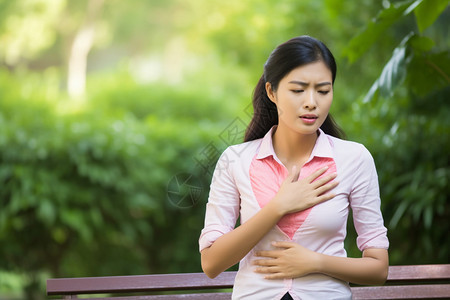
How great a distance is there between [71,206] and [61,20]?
12495 millimetres

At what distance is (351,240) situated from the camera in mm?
3936

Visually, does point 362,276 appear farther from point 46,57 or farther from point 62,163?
point 46,57

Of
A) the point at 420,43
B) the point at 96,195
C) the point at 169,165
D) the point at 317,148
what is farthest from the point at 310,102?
the point at 169,165

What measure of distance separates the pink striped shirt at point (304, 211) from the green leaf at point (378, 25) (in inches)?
36.3

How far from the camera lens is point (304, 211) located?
1.47 meters

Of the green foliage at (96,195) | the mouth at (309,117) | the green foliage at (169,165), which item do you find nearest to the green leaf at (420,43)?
the green foliage at (169,165)

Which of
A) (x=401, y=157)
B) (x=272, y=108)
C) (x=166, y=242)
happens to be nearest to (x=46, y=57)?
(x=166, y=242)

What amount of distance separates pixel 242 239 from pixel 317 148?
303 mm

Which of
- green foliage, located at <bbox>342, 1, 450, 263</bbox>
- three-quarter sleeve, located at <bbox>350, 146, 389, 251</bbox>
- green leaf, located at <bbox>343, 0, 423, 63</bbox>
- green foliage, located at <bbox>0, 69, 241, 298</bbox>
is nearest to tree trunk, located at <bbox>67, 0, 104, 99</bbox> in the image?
green foliage, located at <bbox>0, 69, 241, 298</bbox>

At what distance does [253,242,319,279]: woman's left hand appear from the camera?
143 centimetres

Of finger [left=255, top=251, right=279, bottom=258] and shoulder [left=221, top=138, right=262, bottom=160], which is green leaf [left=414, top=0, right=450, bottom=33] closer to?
shoulder [left=221, top=138, right=262, bottom=160]

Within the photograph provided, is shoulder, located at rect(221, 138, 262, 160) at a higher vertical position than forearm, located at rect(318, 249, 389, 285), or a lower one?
higher

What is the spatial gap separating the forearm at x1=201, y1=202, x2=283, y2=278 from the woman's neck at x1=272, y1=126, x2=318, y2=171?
0.19m

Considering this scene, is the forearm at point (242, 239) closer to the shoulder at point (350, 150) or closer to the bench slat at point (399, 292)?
the shoulder at point (350, 150)
